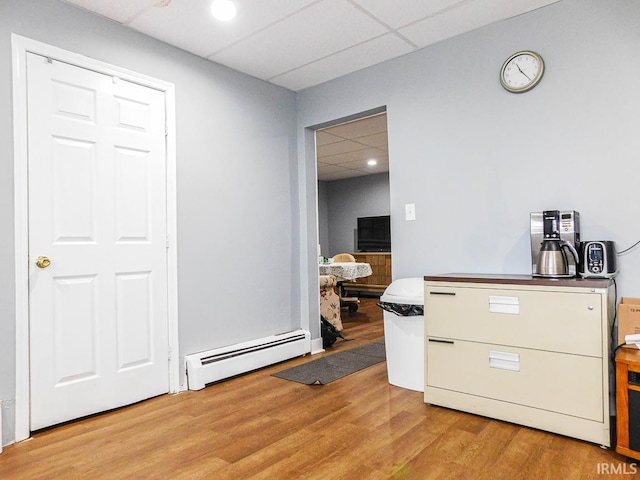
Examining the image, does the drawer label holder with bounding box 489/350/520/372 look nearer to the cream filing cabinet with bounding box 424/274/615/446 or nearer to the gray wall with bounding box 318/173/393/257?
the cream filing cabinet with bounding box 424/274/615/446

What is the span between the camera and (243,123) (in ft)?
11.4

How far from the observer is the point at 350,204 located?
8.95 meters

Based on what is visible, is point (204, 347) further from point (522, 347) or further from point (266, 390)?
point (522, 347)

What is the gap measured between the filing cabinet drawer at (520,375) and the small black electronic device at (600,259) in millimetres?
509

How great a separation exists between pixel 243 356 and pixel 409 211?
68.9 inches

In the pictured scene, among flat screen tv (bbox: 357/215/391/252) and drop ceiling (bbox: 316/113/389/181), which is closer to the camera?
drop ceiling (bbox: 316/113/389/181)

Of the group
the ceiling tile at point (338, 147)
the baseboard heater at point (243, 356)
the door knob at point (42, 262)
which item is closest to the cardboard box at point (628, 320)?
the baseboard heater at point (243, 356)

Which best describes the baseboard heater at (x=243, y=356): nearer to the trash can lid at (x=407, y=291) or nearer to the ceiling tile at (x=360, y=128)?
the trash can lid at (x=407, y=291)

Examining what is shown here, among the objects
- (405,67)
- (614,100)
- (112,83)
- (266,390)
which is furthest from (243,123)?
(614,100)

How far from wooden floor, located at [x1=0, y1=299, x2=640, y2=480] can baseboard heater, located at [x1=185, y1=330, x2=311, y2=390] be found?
233mm

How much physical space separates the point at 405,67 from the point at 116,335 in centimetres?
287

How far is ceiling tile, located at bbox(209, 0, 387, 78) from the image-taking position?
2.64 metres

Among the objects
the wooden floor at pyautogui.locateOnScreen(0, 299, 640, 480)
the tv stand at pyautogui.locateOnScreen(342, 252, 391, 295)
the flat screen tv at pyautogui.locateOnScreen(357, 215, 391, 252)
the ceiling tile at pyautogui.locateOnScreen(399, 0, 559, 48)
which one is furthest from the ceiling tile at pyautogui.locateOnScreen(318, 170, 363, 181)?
the wooden floor at pyautogui.locateOnScreen(0, 299, 640, 480)

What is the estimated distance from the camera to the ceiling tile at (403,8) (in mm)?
2523
